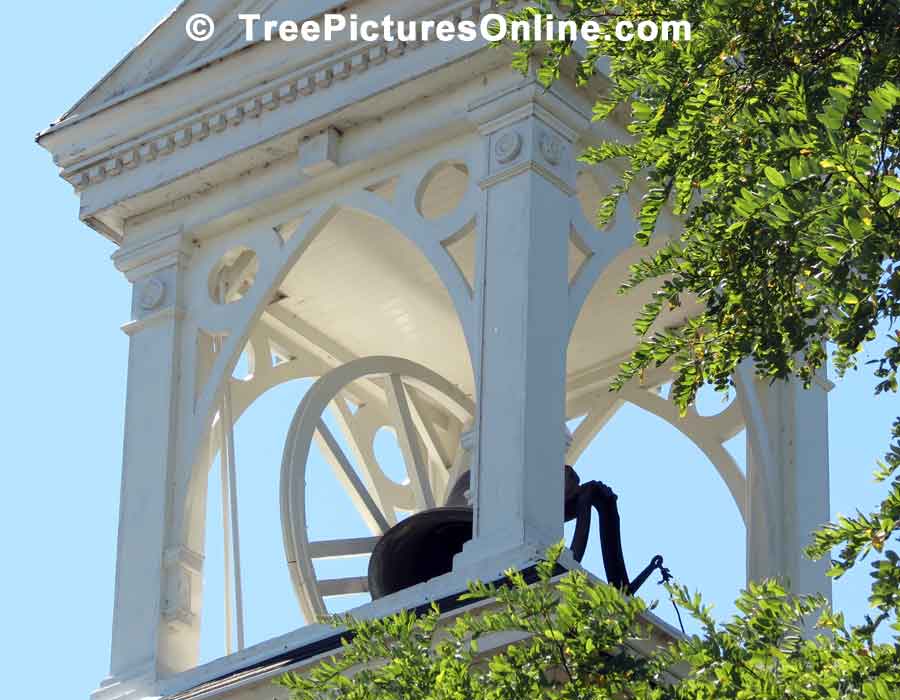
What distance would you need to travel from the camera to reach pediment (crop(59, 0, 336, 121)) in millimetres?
15102

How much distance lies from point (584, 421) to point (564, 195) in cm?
294

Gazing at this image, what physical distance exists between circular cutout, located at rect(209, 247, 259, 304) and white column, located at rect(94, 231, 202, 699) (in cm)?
18

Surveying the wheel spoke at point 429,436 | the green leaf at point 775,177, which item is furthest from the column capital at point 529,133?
the green leaf at point 775,177

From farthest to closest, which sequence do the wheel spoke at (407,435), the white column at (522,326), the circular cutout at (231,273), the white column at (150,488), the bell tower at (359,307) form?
1. the wheel spoke at (407,435)
2. the circular cutout at (231,273)
3. the white column at (150,488)
4. the bell tower at (359,307)
5. the white column at (522,326)

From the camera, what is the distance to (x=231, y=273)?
49.1ft

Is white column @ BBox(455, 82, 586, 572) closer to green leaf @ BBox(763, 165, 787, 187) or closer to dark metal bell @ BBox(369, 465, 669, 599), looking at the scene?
dark metal bell @ BBox(369, 465, 669, 599)

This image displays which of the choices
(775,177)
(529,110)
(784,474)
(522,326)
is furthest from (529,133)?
(775,177)

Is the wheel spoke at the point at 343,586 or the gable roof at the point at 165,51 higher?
the gable roof at the point at 165,51

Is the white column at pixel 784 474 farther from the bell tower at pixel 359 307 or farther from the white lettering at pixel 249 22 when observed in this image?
the white lettering at pixel 249 22

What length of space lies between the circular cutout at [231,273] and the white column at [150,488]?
0.18 meters

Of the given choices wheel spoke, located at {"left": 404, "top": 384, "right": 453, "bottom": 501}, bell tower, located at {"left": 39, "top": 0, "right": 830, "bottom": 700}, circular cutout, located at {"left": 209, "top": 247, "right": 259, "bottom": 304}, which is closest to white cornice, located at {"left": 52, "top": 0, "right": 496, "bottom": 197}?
bell tower, located at {"left": 39, "top": 0, "right": 830, "bottom": 700}

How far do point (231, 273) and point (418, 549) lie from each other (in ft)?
6.61

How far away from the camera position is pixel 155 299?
14820mm

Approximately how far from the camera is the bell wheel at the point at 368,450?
14148 mm
